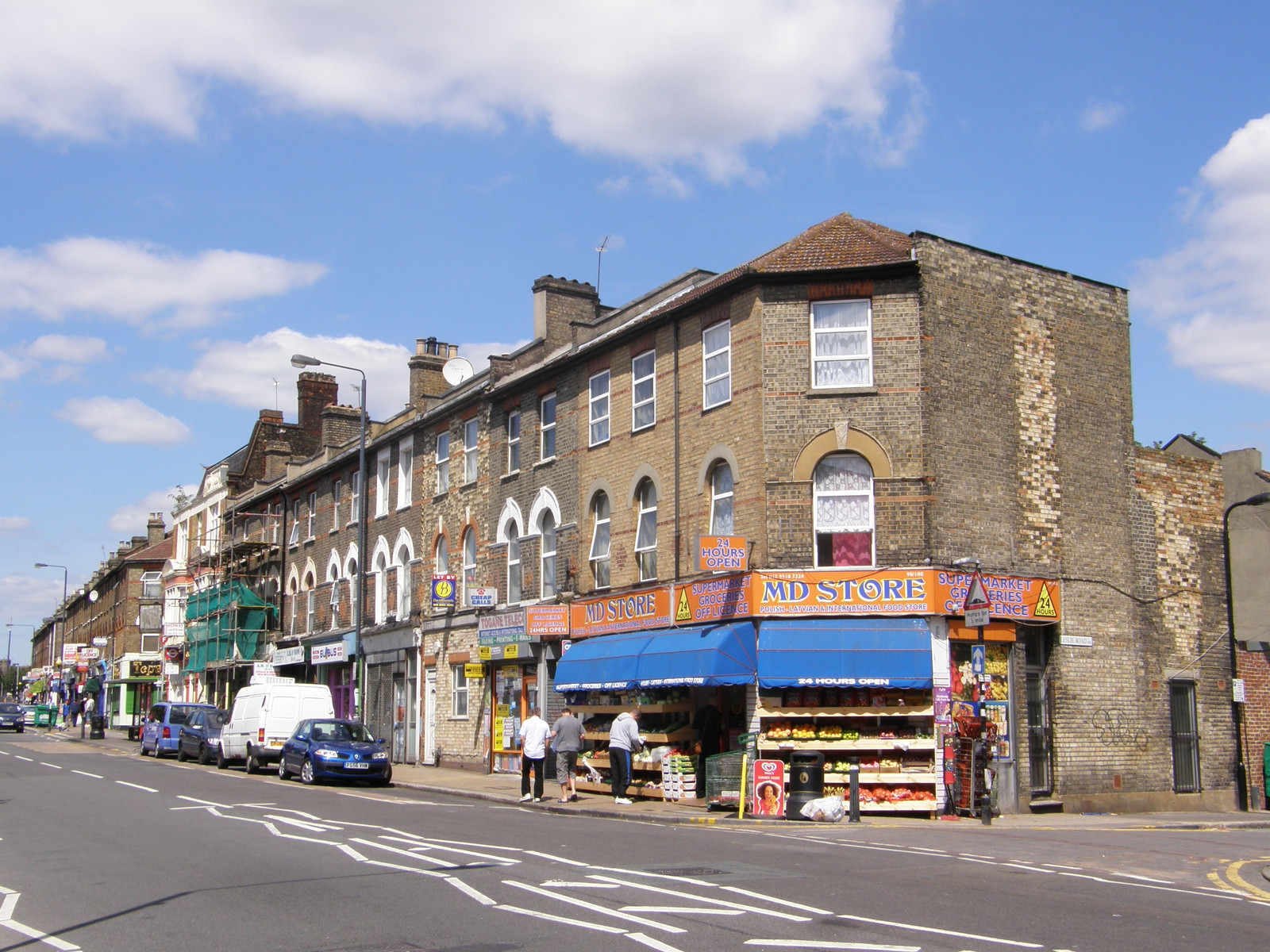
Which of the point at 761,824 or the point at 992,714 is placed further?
Answer: the point at 992,714

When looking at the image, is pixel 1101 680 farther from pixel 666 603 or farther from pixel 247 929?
pixel 247 929


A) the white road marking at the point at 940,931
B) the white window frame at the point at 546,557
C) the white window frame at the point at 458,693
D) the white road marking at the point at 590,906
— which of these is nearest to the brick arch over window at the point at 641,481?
the white window frame at the point at 546,557

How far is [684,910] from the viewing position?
383 inches

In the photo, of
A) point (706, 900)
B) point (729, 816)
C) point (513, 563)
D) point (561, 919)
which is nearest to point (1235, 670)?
point (729, 816)

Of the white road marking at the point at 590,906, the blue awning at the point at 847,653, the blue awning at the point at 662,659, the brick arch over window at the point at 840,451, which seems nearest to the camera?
the white road marking at the point at 590,906

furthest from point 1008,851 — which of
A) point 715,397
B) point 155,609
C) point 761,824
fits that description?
point 155,609

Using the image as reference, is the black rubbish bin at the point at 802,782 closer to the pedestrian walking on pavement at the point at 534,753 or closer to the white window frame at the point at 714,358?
the pedestrian walking on pavement at the point at 534,753

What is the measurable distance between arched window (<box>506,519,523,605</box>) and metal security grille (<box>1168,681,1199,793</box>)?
14.6 metres

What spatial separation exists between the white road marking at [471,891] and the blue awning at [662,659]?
990 centimetres

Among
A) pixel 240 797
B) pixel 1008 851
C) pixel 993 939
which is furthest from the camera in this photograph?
pixel 240 797

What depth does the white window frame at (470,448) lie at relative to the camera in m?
32.8

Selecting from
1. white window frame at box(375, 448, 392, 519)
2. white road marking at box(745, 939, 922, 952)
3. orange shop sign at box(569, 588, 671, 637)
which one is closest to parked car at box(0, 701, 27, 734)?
white window frame at box(375, 448, 392, 519)

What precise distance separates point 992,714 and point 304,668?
29.7m

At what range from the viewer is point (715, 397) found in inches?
921
